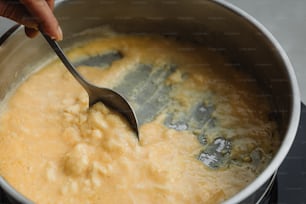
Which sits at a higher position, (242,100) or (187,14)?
(187,14)

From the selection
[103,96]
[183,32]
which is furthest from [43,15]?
[183,32]

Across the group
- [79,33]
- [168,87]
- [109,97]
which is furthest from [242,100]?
[79,33]

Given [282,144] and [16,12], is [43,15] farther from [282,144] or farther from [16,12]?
[282,144]

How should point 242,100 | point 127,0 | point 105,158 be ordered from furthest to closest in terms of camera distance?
1. point 127,0
2. point 242,100
3. point 105,158

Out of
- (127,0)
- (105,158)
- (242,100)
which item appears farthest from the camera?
(127,0)

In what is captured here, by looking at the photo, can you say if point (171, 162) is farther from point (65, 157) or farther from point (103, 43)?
point (103, 43)

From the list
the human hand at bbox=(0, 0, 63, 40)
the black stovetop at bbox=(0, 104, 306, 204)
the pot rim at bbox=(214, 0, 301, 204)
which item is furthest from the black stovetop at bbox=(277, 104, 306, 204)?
the human hand at bbox=(0, 0, 63, 40)
